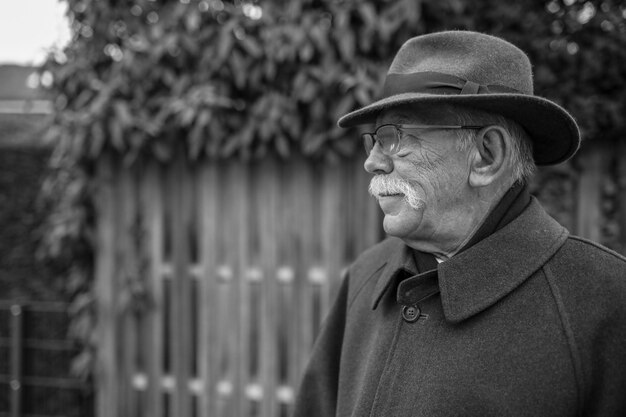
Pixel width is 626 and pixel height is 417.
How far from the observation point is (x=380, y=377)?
61.4 inches

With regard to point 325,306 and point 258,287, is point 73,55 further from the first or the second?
point 325,306

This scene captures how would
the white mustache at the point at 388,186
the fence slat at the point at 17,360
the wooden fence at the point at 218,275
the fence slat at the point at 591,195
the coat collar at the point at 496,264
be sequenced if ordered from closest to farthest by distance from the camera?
the coat collar at the point at 496,264
the white mustache at the point at 388,186
the fence slat at the point at 591,195
the wooden fence at the point at 218,275
the fence slat at the point at 17,360

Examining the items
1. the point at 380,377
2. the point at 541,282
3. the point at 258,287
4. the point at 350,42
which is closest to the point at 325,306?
the point at 258,287

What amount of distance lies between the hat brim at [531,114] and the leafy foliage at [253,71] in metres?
1.42

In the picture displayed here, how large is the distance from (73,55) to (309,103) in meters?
1.53

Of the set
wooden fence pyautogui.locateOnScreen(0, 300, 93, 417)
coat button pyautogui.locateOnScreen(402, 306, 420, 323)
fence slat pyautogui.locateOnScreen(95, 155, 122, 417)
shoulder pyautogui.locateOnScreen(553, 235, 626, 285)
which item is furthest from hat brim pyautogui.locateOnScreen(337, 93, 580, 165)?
wooden fence pyautogui.locateOnScreen(0, 300, 93, 417)

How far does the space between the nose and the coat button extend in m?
0.35

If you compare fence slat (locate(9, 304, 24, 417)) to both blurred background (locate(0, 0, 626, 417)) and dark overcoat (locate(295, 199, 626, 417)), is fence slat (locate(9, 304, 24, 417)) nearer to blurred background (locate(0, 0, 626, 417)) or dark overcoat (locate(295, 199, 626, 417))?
blurred background (locate(0, 0, 626, 417))

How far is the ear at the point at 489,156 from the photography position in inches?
59.4

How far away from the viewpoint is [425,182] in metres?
1.53

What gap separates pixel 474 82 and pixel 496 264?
431 mm

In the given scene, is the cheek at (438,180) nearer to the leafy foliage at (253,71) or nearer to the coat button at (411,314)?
the coat button at (411,314)

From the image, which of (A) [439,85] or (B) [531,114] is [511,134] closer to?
(B) [531,114]

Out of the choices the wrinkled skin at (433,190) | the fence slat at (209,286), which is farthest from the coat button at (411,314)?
the fence slat at (209,286)
